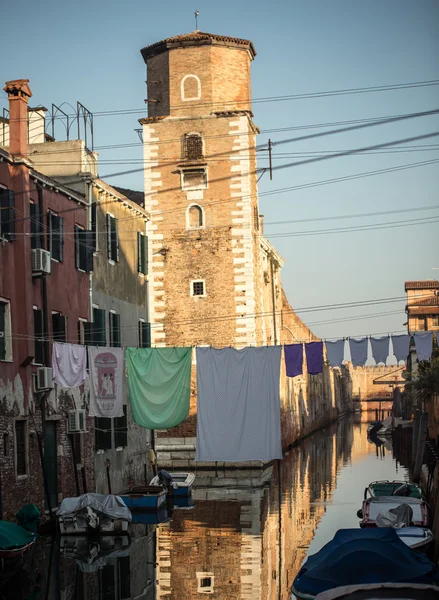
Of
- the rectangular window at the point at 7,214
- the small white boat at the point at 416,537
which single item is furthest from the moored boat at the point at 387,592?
the rectangular window at the point at 7,214

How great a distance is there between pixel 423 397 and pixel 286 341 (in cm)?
2033

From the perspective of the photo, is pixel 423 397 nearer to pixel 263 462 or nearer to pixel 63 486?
pixel 263 462

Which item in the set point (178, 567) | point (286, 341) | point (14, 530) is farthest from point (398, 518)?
point (286, 341)

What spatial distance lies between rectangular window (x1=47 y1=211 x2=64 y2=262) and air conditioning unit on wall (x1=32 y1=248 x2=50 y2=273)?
5.61 ft

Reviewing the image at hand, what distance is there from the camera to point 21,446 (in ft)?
94.0

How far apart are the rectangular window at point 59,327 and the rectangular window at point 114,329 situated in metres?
4.43

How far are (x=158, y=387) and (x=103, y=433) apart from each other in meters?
2.44

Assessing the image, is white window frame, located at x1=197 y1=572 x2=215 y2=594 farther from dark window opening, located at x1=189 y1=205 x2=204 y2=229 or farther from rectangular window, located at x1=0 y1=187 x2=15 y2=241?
dark window opening, located at x1=189 y1=205 x2=204 y2=229

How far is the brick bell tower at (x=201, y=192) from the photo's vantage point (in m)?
48.0

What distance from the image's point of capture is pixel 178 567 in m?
23.6

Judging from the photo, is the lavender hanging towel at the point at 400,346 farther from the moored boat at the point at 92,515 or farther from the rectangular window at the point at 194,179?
the moored boat at the point at 92,515

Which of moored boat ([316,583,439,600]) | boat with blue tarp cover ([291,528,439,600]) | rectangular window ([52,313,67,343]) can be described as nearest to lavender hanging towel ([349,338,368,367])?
rectangular window ([52,313,67,343])

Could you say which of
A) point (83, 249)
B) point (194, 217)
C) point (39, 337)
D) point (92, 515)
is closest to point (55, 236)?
point (83, 249)

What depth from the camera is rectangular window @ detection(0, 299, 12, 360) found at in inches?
1101
